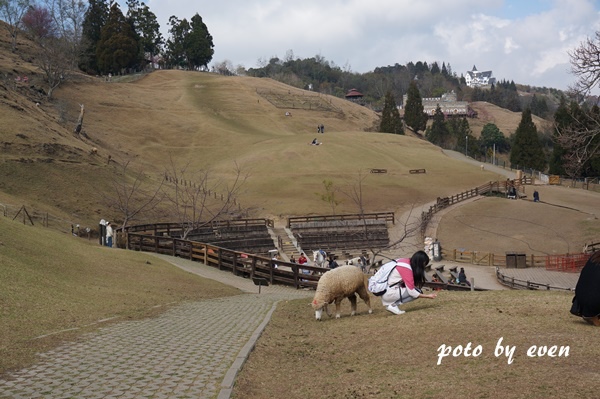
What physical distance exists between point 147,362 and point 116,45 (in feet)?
395

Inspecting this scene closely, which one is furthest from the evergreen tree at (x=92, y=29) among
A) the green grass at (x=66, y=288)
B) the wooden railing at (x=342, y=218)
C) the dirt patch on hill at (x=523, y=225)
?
the green grass at (x=66, y=288)

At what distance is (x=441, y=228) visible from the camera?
4984 cm

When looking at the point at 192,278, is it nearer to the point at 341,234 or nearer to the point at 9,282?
the point at 9,282

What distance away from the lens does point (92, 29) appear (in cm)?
12362

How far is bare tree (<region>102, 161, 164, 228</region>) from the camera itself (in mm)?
45125

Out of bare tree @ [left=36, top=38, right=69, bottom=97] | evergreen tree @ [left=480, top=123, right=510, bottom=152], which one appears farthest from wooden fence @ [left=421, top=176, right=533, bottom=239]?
evergreen tree @ [left=480, top=123, right=510, bottom=152]

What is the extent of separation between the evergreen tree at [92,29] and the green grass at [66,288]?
347ft

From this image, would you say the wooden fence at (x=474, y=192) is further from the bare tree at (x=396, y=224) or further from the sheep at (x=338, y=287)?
the sheep at (x=338, y=287)

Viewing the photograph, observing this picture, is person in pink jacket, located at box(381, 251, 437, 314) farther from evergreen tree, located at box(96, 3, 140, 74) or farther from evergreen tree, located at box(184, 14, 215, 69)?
evergreen tree, located at box(184, 14, 215, 69)

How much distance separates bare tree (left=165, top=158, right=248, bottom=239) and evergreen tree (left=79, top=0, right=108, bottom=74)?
59.2m

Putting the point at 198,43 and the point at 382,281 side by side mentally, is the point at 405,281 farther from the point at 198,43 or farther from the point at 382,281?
the point at 198,43

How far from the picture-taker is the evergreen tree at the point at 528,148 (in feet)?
288

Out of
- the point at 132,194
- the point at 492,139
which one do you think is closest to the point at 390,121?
the point at 492,139

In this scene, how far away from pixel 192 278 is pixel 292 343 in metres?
14.1
